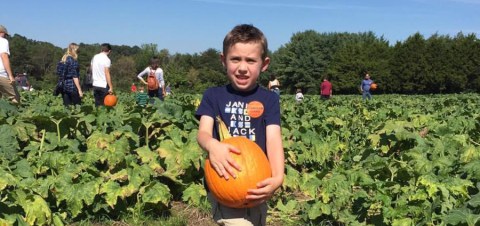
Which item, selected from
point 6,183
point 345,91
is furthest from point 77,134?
point 345,91

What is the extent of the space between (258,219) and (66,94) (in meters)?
8.78

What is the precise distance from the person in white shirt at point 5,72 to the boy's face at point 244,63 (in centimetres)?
787

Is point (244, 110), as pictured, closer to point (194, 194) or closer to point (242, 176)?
point (242, 176)

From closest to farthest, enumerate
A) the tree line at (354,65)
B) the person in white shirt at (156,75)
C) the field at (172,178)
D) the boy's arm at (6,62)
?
the field at (172,178)
the boy's arm at (6,62)
the person in white shirt at (156,75)
the tree line at (354,65)

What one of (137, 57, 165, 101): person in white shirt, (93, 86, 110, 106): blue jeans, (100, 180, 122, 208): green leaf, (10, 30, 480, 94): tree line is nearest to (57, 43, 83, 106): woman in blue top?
(93, 86, 110, 106): blue jeans

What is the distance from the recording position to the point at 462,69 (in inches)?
2724

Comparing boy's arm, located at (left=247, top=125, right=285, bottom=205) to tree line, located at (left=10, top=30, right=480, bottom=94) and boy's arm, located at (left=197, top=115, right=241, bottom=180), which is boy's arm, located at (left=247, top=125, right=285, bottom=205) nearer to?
boy's arm, located at (left=197, top=115, right=241, bottom=180)

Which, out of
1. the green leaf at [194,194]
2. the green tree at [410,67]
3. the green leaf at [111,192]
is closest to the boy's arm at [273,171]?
the green leaf at [111,192]

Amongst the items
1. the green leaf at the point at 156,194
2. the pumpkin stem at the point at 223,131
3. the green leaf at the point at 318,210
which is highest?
the pumpkin stem at the point at 223,131

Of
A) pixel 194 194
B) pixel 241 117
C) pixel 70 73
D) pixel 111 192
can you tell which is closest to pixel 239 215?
pixel 241 117

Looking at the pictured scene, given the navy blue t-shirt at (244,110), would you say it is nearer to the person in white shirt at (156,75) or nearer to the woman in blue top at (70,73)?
the woman in blue top at (70,73)

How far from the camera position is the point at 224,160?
2582 mm

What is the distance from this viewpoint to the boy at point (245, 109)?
2725mm

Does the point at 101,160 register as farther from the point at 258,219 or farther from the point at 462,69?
the point at 462,69
